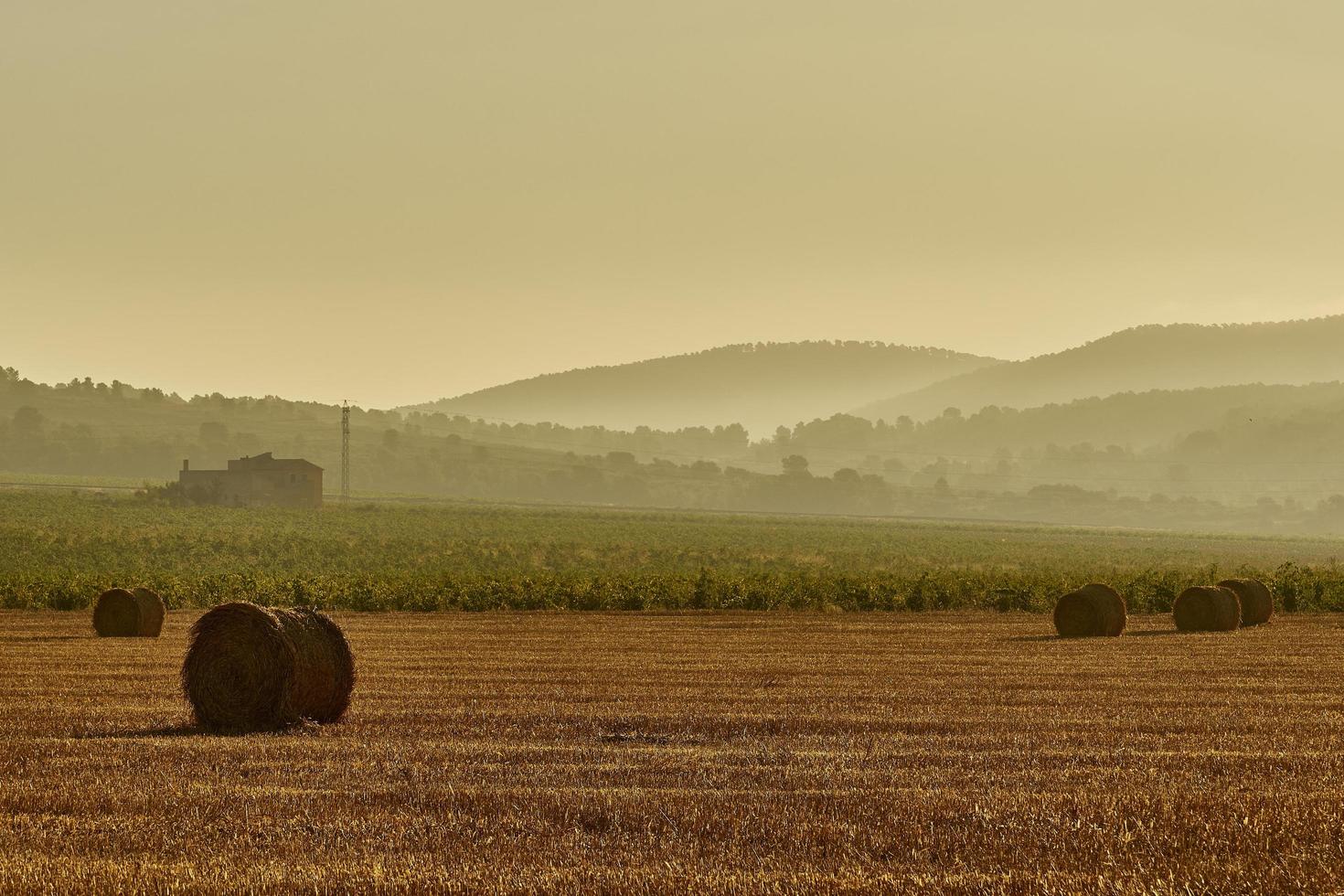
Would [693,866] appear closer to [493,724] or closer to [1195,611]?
[493,724]

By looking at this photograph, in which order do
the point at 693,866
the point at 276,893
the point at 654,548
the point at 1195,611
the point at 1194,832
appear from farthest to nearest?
the point at 654,548, the point at 1195,611, the point at 1194,832, the point at 693,866, the point at 276,893

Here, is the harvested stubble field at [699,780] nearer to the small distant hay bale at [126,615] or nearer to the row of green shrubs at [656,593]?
the small distant hay bale at [126,615]

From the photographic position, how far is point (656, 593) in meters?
46.4

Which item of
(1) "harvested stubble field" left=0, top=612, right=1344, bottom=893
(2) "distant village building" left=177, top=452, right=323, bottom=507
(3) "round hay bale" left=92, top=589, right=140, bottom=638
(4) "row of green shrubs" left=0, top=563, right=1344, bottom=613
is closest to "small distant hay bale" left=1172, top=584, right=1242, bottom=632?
(4) "row of green shrubs" left=0, top=563, right=1344, bottom=613

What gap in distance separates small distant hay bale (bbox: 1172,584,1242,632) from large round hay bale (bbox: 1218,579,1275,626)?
1.44 metres

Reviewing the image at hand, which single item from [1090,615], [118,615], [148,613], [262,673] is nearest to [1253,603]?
[1090,615]

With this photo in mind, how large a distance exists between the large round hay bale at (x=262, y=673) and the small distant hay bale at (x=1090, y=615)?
20.1 meters

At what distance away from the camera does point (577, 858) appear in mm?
11750

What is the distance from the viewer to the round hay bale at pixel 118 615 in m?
34.5

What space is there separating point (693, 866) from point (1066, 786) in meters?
→ 5.01

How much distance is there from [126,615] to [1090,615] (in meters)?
21.4

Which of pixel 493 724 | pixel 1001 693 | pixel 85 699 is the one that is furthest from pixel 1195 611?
pixel 85 699

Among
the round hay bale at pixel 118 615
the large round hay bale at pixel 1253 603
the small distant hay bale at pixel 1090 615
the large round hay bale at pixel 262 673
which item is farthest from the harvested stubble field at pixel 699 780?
the large round hay bale at pixel 1253 603

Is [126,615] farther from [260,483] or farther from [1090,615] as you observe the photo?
[260,483]
